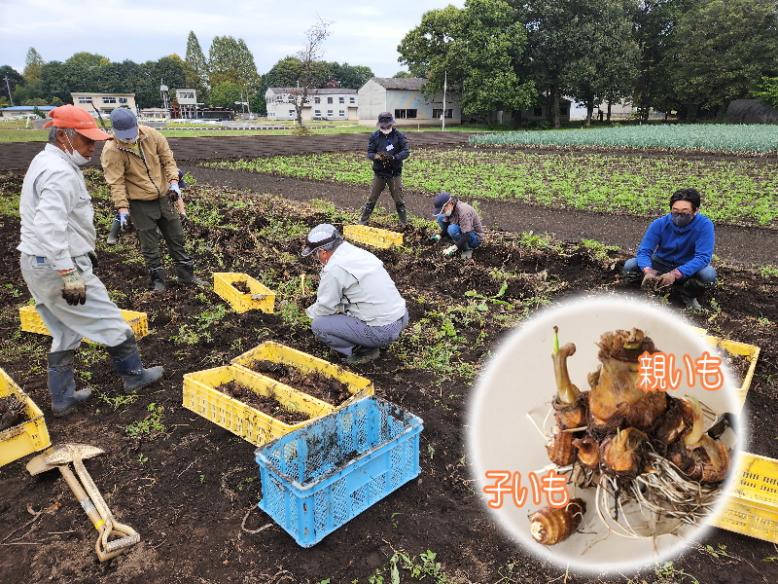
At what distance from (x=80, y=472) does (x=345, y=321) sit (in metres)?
2.25

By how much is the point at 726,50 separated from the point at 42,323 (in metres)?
57.0

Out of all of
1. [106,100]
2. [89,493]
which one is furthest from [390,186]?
[106,100]

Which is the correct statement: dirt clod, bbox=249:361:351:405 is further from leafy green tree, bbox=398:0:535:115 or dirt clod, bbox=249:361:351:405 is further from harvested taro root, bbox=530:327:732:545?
leafy green tree, bbox=398:0:535:115

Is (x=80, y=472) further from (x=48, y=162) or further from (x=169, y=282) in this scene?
(x=169, y=282)

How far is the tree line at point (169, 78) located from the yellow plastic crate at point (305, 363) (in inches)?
3060

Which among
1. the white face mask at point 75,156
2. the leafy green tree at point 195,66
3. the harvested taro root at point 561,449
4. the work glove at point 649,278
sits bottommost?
the work glove at point 649,278

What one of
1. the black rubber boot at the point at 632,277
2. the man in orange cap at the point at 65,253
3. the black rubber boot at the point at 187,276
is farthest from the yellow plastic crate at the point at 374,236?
the man in orange cap at the point at 65,253

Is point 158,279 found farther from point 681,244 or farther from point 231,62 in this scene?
point 231,62

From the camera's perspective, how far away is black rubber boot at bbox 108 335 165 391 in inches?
165

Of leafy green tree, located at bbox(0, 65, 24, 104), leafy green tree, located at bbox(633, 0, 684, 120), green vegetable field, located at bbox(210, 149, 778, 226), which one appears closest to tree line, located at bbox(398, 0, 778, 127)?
leafy green tree, located at bbox(633, 0, 684, 120)

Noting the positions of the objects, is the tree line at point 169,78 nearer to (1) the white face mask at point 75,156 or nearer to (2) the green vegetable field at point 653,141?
(2) the green vegetable field at point 653,141

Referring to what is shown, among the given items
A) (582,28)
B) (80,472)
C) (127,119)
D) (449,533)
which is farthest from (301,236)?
(582,28)

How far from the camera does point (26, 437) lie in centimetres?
352

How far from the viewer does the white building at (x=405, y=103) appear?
53.3 metres
